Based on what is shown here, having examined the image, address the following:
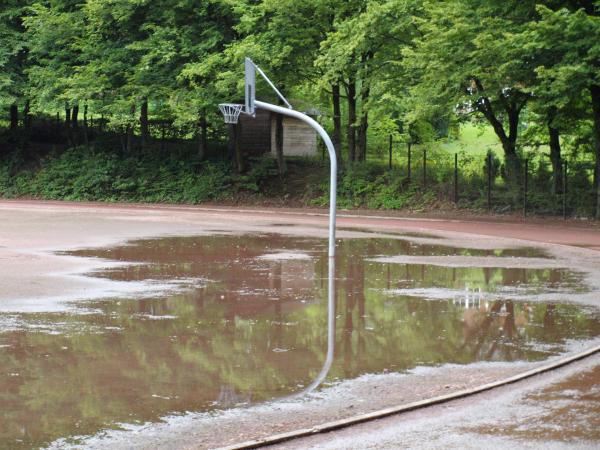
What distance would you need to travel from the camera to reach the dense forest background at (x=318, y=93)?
89.2ft

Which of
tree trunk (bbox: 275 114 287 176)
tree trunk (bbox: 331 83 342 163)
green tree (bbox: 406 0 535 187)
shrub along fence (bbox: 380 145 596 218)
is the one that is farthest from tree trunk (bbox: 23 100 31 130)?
green tree (bbox: 406 0 535 187)

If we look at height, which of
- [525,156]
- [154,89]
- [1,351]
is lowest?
[1,351]

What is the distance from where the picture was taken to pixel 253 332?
37.1ft

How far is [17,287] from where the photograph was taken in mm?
14641

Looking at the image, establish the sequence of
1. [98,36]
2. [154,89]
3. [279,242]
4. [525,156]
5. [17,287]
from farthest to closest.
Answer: [98,36]
[154,89]
[525,156]
[279,242]
[17,287]

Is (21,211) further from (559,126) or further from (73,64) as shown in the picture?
(559,126)

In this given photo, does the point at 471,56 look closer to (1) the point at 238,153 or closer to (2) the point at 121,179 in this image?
(1) the point at 238,153

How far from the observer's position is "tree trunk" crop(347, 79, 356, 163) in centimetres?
3636

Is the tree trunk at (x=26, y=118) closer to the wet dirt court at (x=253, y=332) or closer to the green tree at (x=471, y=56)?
the green tree at (x=471, y=56)

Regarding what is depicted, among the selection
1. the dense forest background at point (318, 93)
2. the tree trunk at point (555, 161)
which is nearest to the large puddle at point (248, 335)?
the dense forest background at point (318, 93)

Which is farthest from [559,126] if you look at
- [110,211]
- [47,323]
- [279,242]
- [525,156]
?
[47,323]

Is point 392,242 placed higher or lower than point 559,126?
lower

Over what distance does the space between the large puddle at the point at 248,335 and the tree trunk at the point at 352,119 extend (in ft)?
63.1

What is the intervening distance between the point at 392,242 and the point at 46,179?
80.2ft
